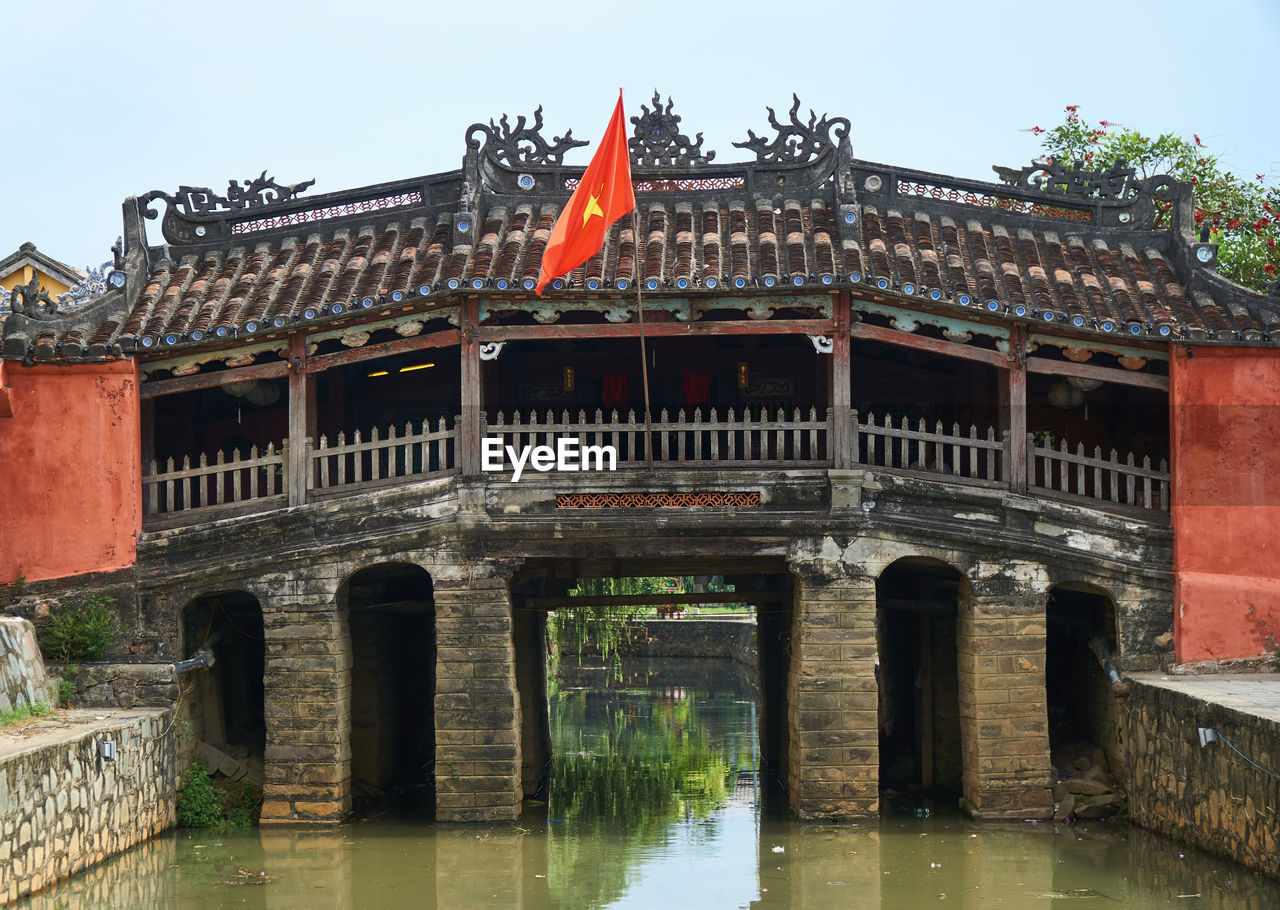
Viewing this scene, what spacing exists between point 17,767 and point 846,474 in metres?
7.58

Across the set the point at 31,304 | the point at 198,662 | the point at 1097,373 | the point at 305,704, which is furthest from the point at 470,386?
the point at 1097,373

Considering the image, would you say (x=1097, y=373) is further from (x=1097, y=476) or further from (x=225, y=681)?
(x=225, y=681)

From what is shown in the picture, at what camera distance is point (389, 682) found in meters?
17.2

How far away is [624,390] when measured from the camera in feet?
54.9

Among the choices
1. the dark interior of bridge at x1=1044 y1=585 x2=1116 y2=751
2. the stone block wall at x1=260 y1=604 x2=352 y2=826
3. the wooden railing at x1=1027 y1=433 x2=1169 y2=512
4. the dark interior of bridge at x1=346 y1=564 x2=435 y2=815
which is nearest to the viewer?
the stone block wall at x1=260 y1=604 x2=352 y2=826

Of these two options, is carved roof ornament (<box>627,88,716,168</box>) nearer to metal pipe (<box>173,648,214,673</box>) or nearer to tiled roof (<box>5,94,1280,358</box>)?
tiled roof (<box>5,94,1280,358</box>)

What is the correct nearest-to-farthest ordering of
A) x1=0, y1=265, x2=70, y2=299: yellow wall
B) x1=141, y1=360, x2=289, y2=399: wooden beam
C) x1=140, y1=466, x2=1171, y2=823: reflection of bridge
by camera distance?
x1=140, y1=466, x2=1171, y2=823: reflection of bridge, x1=141, y1=360, x2=289, y2=399: wooden beam, x1=0, y1=265, x2=70, y2=299: yellow wall

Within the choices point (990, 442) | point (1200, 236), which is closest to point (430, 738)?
point (990, 442)

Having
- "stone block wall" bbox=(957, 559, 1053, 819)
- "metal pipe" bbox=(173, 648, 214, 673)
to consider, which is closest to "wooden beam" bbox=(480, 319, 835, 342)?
"stone block wall" bbox=(957, 559, 1053, 819)

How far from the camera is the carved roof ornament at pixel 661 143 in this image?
15.7 metres

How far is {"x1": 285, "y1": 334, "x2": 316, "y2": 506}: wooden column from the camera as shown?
14594 millimetres

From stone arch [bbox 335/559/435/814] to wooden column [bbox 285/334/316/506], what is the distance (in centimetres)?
104

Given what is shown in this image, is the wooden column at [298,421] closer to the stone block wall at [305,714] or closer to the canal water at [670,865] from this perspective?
the stone block wall at [305,714]

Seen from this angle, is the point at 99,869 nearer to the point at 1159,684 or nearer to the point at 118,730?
the point at 118,730
